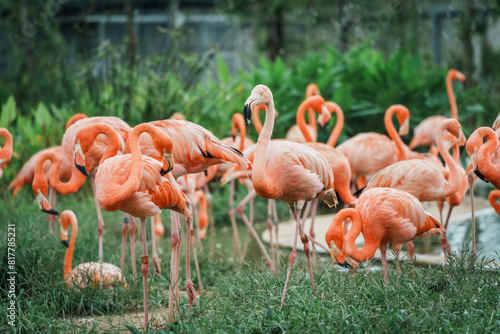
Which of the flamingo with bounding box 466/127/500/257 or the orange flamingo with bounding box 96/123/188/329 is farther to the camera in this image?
the flamingo with bounding box 466/127/500/257

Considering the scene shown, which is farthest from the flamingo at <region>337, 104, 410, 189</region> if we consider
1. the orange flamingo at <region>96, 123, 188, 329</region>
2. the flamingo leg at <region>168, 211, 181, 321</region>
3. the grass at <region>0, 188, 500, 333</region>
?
the orange flamingo at <region>96, 123, 188, 329</region>

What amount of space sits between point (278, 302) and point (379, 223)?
96cm

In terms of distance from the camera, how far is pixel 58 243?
4.74 metres

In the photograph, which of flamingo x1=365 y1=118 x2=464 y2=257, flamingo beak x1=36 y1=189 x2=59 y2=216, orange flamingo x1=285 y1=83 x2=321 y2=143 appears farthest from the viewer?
orange flamingo x1=285 y1=83 x2=321 y2=143

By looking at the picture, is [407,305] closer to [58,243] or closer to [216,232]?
[58,243]

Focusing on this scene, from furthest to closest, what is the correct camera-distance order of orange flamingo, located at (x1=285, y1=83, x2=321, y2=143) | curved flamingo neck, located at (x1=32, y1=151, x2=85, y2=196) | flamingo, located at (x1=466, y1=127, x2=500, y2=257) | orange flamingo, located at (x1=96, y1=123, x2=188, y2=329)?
orange flamingo, located at (x1=285, y1=83, x2=321, y2=143), curved flamingo neck, located at (x1=32, y1=151, x2=85, y2=196), flamingo, located at (x1=466, y1=127, x2=500, y2=257), orange flamingo, located at (x1=96, y1=123, x2=188, y2=329)

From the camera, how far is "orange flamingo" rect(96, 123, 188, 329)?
3.25 metres

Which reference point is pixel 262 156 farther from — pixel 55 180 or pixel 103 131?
pixel 55 180

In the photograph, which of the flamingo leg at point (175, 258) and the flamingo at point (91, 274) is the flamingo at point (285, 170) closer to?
the flamingo leg at point (175, 258)

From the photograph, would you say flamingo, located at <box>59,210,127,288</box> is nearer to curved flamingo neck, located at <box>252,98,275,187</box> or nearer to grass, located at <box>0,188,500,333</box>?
grass, located at <box>0,188,500,333</box>

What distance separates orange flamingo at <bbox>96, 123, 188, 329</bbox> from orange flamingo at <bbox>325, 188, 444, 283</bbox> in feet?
3.71

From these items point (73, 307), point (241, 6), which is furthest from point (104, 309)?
point (241, 6)

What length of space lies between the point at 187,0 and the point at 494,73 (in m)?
8.29

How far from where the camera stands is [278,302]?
3275 millimetres
